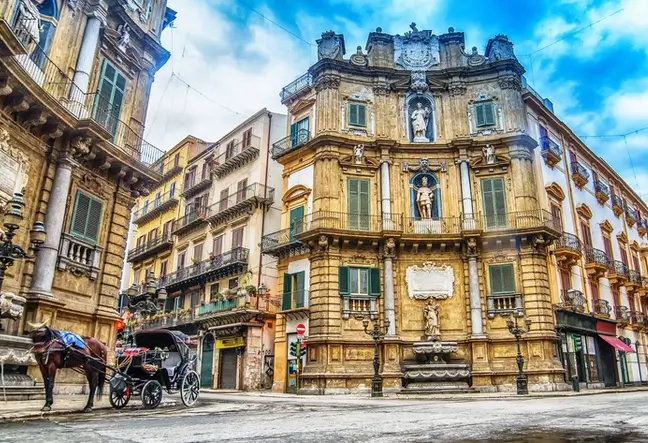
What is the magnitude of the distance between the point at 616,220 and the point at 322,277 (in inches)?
951

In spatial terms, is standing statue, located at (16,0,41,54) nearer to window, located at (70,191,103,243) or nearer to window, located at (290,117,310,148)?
window, located at (70,191,103,243)

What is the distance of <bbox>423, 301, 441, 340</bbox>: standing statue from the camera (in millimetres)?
24188

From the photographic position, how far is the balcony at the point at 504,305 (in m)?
24.1

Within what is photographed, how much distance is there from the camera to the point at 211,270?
32.8 m

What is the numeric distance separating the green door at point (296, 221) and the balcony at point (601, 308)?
1686cm

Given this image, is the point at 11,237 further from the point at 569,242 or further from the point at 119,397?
the point at 569,242

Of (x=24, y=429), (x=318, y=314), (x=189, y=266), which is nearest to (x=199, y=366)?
(x=189, y=266)

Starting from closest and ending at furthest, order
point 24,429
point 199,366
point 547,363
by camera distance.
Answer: point 24,429
point 547,363
point 199,366

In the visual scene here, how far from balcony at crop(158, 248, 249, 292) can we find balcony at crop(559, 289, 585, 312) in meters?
17.2

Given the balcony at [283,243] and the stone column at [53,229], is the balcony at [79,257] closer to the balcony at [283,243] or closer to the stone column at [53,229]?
the stone column at [53,229]

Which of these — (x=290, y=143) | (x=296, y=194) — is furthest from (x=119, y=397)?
(x=290, y=143)

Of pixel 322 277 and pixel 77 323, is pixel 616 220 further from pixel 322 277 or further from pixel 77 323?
pixel 77 323

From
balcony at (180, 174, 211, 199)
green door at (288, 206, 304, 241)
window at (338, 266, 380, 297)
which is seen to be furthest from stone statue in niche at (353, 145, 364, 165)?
balcony at (180, 174, 211, 199)

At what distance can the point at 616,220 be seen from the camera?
3678 cm
